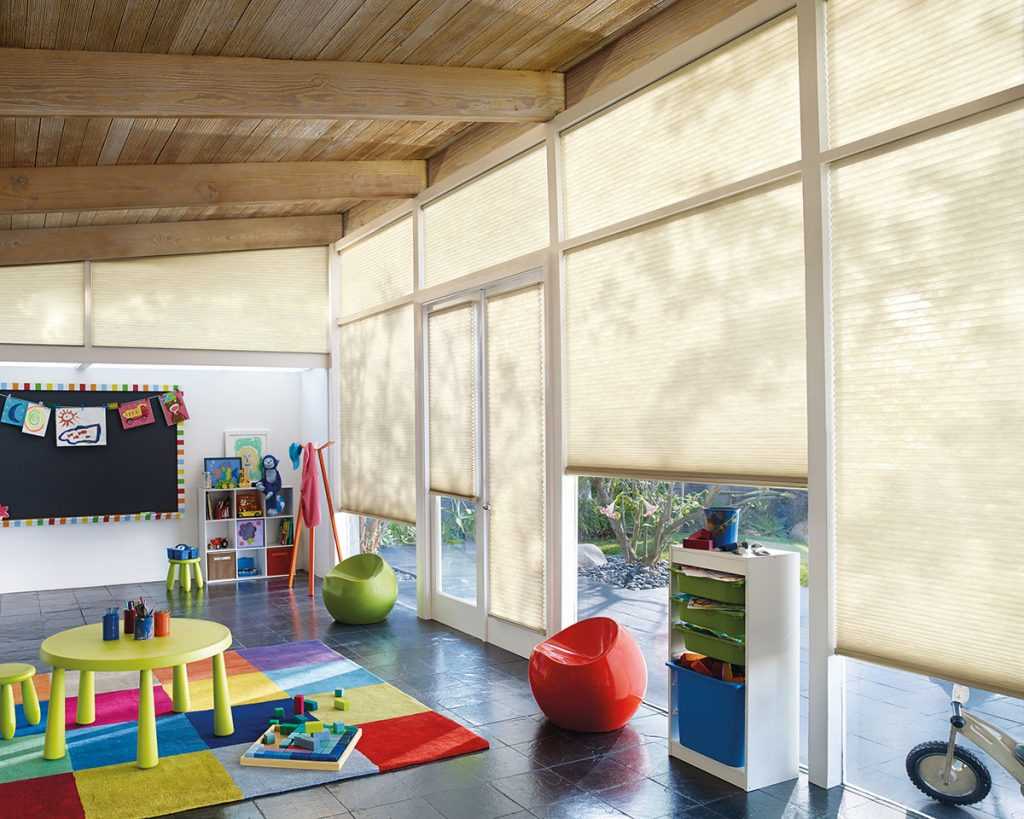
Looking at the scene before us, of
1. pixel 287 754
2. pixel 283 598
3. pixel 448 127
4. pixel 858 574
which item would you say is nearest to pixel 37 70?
pixel 448 127

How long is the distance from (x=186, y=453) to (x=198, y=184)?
11.3 ft

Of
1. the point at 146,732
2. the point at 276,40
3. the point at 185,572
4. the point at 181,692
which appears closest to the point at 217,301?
the point at 185,572

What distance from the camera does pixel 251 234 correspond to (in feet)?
28.4

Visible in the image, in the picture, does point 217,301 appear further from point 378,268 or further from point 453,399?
point 453,399

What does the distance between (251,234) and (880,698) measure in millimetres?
6702

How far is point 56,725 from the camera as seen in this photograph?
4180 mm

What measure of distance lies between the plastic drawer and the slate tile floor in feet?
1.64

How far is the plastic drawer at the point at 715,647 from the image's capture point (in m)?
3.89

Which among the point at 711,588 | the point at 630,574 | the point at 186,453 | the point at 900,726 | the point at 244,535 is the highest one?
the point at 186,453

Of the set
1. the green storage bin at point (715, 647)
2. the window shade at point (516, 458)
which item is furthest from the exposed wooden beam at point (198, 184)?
the green storage bin at point (715, 647)

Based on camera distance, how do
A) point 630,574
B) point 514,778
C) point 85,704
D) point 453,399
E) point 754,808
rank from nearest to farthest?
point 754,808
point 514,778
point 85,704
point 630,574
point 453,399

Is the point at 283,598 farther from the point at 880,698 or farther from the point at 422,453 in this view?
the point at 880,698

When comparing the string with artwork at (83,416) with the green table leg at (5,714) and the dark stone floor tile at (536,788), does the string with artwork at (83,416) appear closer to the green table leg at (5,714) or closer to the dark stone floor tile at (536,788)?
the green table leg at (5,714)

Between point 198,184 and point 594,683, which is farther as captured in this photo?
point 198,184
